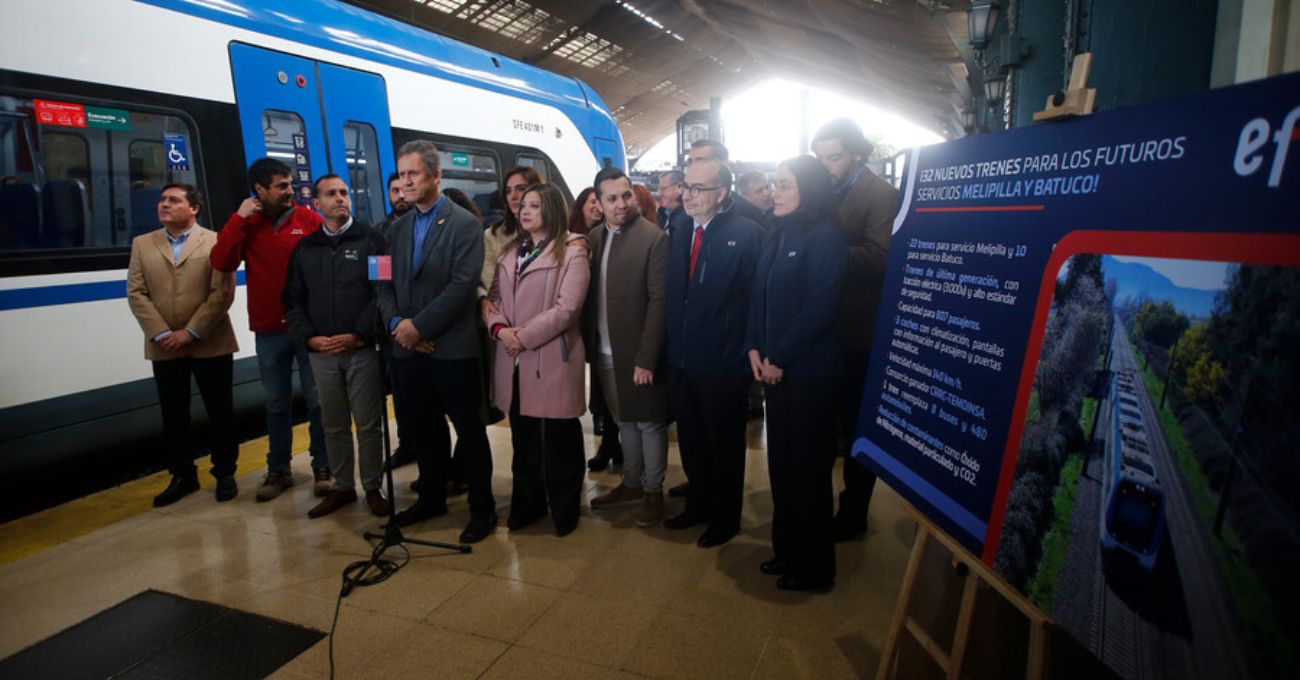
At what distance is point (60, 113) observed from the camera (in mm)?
3572

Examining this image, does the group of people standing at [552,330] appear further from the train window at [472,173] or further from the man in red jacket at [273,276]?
the train window at [472,173]

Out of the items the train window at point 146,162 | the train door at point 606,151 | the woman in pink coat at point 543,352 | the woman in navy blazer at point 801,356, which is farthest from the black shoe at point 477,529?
the train door at point 606,151

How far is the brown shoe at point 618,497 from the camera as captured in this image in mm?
3787

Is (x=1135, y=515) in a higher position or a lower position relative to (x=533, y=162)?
lower

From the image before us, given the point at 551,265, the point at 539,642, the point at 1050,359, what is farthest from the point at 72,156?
the point at 1050,359

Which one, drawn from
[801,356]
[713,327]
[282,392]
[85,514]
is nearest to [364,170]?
[282,392]

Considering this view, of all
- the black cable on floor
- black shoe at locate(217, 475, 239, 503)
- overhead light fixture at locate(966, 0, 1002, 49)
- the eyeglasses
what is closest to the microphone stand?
the black cable on floor

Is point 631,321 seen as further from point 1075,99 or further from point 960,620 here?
point 1075,99

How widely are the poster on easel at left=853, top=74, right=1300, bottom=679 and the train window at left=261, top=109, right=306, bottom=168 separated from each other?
4.41m

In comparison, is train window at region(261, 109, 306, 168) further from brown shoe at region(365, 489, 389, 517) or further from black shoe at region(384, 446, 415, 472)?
brown shoe at region(365, 489, 389, 517)

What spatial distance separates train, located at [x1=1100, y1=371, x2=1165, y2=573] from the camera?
1203 millimetres

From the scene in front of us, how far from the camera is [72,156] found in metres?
Result: 3.63

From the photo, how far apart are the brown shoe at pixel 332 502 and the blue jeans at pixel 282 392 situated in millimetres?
336

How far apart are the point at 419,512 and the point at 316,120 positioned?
298 centimetres
